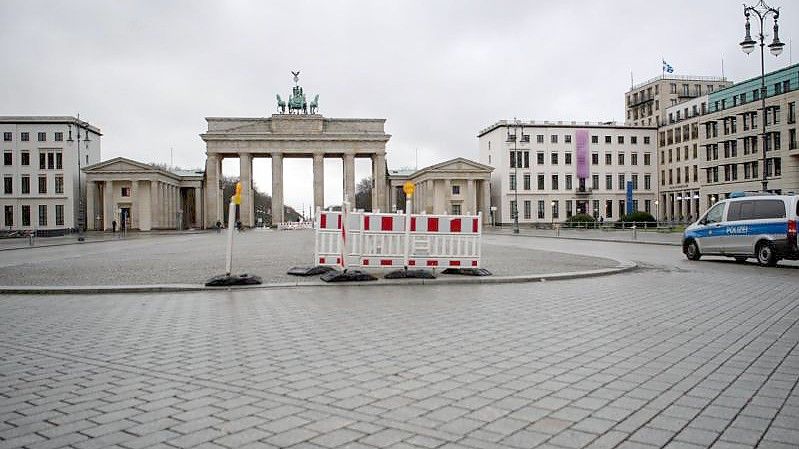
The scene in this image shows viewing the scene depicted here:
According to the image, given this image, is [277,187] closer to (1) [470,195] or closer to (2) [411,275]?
(1) [470,195]

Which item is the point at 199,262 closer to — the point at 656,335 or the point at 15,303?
the point at 15,303

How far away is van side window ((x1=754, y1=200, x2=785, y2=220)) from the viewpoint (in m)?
18.4

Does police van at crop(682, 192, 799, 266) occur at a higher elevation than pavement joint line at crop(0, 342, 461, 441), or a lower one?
higher

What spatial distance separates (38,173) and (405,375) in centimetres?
10181

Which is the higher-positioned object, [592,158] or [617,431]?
[592,158]

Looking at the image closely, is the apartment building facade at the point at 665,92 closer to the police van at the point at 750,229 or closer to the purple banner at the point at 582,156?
the purple banner at the point at 582,156

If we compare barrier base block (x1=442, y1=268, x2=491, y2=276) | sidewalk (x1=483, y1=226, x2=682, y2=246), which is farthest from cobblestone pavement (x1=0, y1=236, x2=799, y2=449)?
sidewalk (x1=483, y1=226, x2=682, y2=246)

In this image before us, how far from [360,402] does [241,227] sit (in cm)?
8602

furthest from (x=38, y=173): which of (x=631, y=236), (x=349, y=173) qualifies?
(x=631, y=236)

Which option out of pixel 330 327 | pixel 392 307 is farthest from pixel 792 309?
pixel 330 327

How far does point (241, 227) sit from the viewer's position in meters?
87.9

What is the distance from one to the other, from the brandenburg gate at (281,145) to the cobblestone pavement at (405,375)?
84441mm

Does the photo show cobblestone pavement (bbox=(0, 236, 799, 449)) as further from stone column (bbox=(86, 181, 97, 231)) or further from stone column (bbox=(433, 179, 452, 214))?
stone column (bbox=(433, 179, 452, 214))

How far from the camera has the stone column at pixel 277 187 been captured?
94.9m
